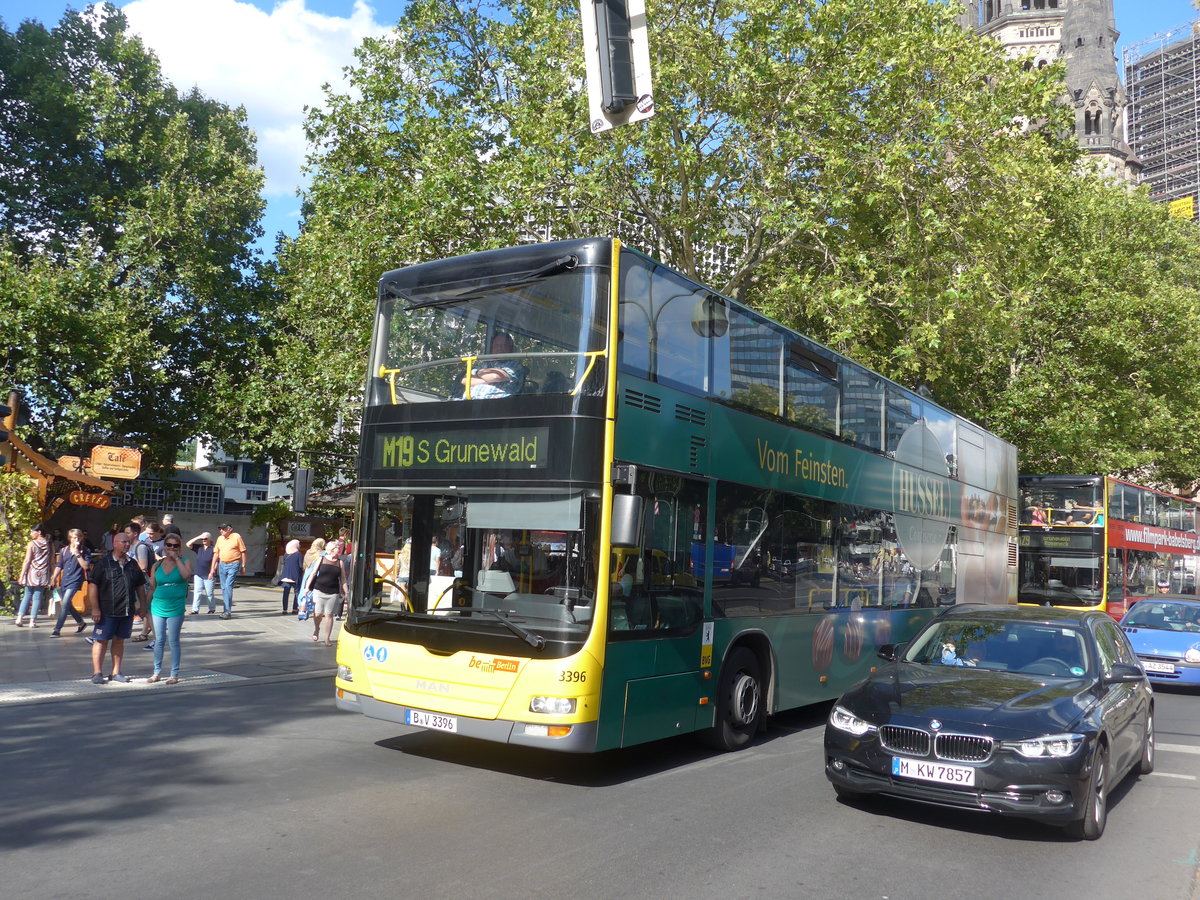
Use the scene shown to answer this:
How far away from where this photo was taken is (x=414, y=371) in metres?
8.20

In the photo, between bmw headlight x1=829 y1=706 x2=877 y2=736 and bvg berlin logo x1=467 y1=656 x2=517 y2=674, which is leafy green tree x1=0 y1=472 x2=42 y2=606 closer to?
bvg berlin logo x1=467 y1=656 x2=517 y2=674

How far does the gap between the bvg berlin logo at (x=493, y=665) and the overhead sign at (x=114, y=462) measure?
15.6 metres

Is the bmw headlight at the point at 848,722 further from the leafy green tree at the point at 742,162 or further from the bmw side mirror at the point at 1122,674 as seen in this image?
the leafy green tree at the point at 742,162

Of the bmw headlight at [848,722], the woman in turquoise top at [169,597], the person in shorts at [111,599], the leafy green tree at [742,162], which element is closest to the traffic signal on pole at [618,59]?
the bmw headlight at [848,722]

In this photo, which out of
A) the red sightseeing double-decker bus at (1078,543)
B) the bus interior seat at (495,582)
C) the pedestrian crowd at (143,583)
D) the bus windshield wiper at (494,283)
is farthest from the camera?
the red sightseeing double-decker bus at (1078,543)

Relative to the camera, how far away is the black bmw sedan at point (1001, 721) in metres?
6.05

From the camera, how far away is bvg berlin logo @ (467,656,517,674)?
7.14 meters

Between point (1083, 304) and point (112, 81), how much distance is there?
30.1 meters

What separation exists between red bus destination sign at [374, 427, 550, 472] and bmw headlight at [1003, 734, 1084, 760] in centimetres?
360

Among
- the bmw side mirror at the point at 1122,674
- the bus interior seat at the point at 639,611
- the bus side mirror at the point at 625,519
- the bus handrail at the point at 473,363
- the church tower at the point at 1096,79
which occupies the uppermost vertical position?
the church tower at the point at 1096,79

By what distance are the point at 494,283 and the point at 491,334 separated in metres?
0.41

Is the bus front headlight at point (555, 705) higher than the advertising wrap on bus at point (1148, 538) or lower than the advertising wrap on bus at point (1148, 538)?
lower

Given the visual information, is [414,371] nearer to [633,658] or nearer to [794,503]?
[633,658]

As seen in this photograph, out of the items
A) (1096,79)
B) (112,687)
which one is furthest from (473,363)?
(1096,79)
